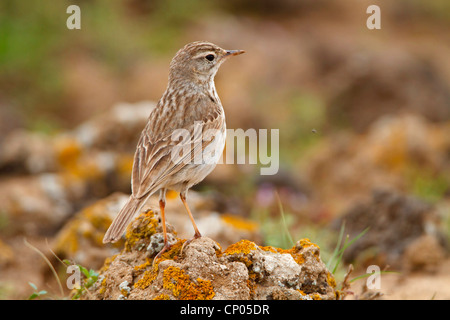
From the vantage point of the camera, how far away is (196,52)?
231 inches

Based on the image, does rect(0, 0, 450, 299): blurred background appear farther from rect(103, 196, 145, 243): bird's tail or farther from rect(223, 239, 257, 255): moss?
rect(103, 196, 145, 243): bird's tail

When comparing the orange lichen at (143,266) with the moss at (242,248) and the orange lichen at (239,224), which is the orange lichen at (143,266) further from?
the orange lichen at (239,224)

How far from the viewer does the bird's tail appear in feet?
15.0

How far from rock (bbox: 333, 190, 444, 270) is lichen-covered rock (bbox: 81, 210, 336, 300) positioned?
3.05 meters

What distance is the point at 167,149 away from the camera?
5172 mm

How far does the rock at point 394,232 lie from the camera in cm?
773

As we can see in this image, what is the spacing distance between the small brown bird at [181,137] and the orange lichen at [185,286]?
479 mm

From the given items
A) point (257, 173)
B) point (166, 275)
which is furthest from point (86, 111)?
point (166, 275)

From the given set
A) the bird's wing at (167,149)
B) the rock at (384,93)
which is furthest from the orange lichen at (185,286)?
the rock at (384,93)

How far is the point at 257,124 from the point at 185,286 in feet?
38.0

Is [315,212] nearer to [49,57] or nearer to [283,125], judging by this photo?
[283,125]

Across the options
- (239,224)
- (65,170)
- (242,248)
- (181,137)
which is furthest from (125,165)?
(242,248)

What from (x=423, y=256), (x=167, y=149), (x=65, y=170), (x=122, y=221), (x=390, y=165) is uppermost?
(x=167, y=149)

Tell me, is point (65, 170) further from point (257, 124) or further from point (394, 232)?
point (257, 124)
